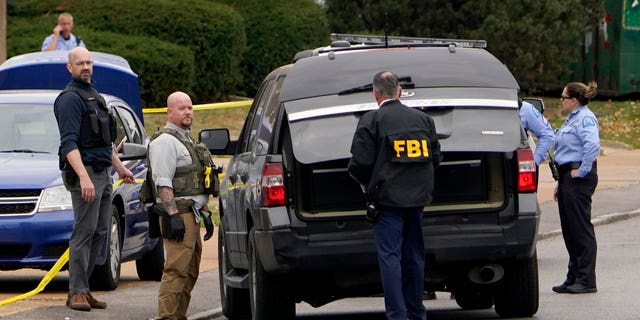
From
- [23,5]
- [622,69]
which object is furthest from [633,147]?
[23,5]

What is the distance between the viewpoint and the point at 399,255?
30.9 feet

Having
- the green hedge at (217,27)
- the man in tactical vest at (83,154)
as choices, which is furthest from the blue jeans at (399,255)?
the green hedge at (217,27)

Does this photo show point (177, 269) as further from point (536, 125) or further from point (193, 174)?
point (536, 125)

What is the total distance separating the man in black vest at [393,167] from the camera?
9.34m

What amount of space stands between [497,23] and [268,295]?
25.1 metres

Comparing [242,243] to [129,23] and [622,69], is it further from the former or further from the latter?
[622,69]

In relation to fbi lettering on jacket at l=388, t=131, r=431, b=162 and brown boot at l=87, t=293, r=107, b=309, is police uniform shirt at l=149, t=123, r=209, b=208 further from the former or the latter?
fbi lettering on jacket at l=388, t=131, r=431, b=162

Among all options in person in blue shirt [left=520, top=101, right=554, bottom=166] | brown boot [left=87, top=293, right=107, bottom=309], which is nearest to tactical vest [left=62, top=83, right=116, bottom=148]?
brown boot [left=87, top=293, right=107, bottom=309]

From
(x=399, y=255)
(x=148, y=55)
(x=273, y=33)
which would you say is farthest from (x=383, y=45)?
(x=273, y=33)

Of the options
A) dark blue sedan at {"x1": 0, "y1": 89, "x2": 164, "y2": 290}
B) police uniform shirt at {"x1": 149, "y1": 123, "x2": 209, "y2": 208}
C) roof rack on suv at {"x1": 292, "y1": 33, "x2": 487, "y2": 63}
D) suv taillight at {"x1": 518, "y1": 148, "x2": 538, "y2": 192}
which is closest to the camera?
suv taillight at {"x1": 518, "y1": 148, "x2": 538, "y2": 192}

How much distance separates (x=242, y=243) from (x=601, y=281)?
3.91 metres

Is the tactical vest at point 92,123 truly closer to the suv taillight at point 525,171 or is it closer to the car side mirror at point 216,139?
the car side mirror at point 216,139

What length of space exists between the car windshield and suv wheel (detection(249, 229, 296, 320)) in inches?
144

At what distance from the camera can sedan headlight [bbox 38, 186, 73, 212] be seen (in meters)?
12.4
